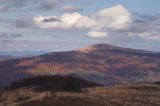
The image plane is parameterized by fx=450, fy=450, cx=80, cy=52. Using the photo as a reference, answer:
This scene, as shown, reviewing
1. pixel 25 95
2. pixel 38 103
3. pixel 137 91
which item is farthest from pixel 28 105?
pixel 137 91

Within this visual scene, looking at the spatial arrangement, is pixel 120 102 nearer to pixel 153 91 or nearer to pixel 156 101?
pixel 156 101

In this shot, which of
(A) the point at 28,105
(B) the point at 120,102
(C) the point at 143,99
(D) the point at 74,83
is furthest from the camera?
(D) the point at 74,83

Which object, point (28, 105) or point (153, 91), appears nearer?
point (28, 105)

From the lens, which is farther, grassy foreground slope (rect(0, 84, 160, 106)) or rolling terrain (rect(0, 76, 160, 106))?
rolling terrain (rect(0, 76, 160, 106))

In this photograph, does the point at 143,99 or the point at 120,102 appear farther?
the point at 143,99

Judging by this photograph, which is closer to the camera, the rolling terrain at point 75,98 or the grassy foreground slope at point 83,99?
the grassy foreground slope at point 83,99

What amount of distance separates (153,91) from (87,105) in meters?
15.0

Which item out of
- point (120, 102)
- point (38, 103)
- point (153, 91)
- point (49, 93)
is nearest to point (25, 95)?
point (49, 93)

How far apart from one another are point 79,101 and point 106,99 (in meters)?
3.27

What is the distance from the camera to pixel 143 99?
147 feet

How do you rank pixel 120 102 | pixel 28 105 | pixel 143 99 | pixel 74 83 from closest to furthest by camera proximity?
1. pixel 28 105
2. pixel 120 102
3. pixel 143 99
4. pixel 74 83

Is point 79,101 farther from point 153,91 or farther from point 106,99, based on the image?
point 153,91

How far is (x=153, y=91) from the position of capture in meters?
51.9

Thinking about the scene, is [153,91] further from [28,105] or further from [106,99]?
[28,105]
